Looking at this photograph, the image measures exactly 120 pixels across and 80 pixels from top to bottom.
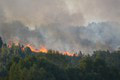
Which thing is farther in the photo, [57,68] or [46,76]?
[57,68]

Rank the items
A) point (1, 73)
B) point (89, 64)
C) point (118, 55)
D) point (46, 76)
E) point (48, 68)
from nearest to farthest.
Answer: point (46, 76) → point (48, 68) → point (1, 73) → point (89, 64) → point (118, 55)

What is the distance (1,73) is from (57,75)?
75.4 ft

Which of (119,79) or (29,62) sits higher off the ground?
(29,62)

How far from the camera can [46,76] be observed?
88.0m

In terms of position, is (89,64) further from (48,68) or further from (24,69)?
(24,69)

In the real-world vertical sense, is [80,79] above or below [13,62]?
below

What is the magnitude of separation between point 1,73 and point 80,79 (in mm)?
30586

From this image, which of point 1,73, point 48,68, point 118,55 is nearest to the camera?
point 48,68

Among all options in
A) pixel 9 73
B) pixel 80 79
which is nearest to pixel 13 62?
pixel 9 73

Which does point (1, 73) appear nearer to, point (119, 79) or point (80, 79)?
point (80, 79)

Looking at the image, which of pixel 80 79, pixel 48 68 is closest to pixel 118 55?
pixel 80 79

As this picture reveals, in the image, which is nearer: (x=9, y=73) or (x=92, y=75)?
(x=9, y=73)

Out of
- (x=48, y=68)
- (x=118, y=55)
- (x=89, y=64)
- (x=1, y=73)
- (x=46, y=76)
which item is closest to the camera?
(x=46, y=76)

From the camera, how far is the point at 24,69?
89.4 metres
